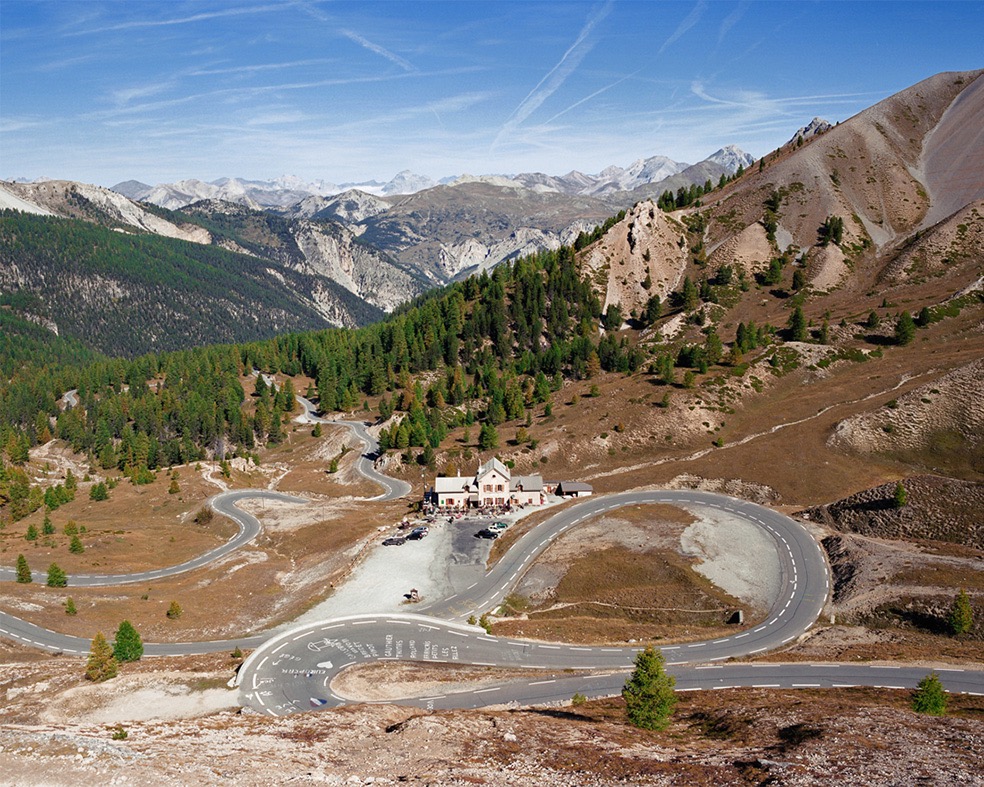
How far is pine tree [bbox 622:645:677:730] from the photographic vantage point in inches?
1752

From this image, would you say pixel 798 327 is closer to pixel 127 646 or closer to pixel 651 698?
pixel 651 698

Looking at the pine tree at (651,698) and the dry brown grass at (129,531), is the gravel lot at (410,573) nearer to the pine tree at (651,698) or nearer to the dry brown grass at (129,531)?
the pine tree at (651,698)

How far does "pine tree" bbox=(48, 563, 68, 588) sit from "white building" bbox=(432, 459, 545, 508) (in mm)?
56497

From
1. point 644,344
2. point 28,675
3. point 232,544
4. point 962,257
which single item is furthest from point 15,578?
point 962,257

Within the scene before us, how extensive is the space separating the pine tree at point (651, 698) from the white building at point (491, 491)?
66.9 m

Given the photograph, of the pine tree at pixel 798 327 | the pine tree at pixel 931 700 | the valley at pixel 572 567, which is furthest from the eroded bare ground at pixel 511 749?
the pine tree at pixel 798 327

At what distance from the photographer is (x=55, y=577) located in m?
87.8

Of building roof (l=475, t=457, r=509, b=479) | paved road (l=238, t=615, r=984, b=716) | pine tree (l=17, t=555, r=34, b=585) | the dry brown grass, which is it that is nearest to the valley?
paved road (l=238, t=615, r=984, b=716)

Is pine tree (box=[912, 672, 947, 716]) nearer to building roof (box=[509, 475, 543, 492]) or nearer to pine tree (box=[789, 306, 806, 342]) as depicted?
building roof (box=[509, 475, 543, 492])

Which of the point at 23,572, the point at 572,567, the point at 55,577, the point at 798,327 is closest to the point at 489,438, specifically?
the point at 572,567

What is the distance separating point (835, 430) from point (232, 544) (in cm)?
11009

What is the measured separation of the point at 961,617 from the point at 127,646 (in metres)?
82.9

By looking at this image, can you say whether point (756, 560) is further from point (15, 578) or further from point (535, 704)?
point (15, 578)

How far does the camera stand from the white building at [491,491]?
11300cm
